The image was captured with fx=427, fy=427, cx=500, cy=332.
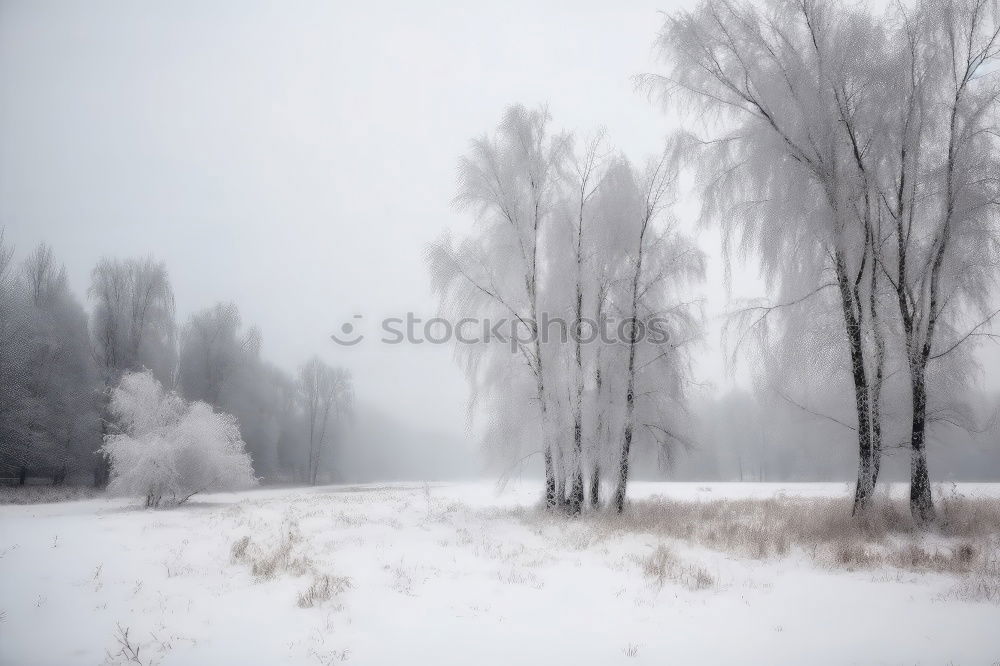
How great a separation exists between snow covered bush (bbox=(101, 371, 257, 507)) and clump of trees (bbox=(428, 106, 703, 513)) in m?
10.4

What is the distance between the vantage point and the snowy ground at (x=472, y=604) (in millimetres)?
3689

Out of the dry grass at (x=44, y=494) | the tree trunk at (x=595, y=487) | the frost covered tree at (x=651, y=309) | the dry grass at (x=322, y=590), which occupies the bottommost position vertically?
the dry grass at (x=44, y=494)

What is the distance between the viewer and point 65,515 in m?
12.5

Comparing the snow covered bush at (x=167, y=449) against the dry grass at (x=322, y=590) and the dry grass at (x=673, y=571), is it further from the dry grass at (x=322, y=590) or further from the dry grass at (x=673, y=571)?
the dry grass at (x=673, y=571)

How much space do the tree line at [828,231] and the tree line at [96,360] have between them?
1598 cm

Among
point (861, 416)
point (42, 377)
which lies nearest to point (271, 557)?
point (861, 416)

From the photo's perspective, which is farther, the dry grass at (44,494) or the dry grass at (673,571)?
the dry grass at (44,494)

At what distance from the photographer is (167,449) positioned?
14.3 meters

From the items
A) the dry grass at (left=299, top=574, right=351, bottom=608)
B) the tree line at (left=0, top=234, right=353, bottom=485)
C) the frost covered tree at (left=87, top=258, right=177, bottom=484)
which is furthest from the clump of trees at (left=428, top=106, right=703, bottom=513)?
the frost covered tree at (left=87, top=258, right=177, bottom=484)

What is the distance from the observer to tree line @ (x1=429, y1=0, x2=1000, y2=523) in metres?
8.15

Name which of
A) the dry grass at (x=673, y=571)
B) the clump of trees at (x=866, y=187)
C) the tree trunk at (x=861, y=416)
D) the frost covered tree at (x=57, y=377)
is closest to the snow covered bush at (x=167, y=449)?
the frost covered tree at (x=57, y=377)

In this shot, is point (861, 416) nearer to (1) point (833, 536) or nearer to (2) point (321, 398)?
(1) point (833, 536)

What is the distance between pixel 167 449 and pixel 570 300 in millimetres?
14179

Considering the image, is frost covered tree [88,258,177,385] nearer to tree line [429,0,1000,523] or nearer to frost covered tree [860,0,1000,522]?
tree line [429,0,1000,523]
